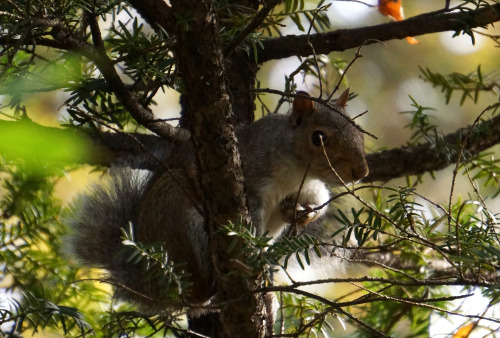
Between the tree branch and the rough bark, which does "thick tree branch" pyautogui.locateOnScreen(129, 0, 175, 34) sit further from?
the rough bark

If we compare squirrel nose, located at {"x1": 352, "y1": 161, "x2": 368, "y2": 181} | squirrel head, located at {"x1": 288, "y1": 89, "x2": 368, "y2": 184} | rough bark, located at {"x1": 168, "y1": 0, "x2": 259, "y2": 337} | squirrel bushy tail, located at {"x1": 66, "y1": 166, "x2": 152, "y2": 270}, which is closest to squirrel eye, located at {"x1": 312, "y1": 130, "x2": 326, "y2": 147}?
squirrel head, located at {"x1": 288, "y1": 89, "x2": 368, "y2": 184}

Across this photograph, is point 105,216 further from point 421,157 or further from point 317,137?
point 421,157

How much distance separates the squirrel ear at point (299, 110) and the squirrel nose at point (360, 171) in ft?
0.60

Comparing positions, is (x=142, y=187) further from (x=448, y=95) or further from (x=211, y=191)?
(x=448, y=95)

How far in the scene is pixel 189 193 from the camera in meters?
1.39

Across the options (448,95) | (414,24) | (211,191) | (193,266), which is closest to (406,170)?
(448,95)

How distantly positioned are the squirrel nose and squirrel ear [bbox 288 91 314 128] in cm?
18

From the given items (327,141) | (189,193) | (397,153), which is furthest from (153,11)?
(397,153)

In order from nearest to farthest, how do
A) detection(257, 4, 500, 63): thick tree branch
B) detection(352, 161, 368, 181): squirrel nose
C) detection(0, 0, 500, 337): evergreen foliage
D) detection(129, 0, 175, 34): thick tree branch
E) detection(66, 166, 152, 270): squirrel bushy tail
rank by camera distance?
detection(0, 0, 500, 337): evergreen foliage < detection(257, 4, 500, 63): thick tree branch < detection(129, 0, 175, 34): thick tree branch < detection(352, 161, 368, 181): squirrel nose < detection(66, 166, 152, 270): squirrel bushy tail

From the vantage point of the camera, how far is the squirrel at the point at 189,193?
4.69ft

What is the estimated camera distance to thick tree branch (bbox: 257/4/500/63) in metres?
1.11

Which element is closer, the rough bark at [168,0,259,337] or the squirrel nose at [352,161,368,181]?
the rough bark at [168,0,259,337]

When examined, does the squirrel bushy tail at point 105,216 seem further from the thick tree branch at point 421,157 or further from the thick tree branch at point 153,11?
the thick tree branch at point 421,157

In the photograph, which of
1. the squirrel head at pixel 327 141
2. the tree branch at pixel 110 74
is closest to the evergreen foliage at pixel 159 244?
the tree branch at pixel 110 74
